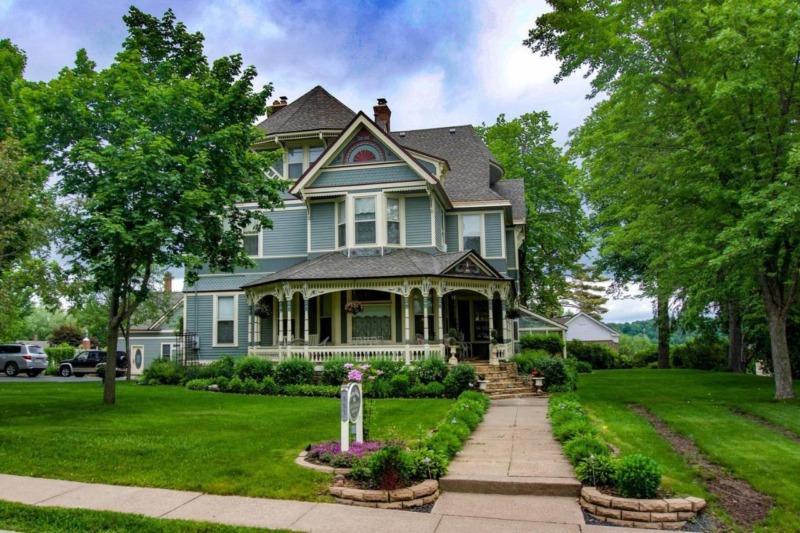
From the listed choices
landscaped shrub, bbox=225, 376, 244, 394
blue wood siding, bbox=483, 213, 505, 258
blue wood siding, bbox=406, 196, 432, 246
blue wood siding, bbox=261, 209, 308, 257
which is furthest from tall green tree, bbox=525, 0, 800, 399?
landscaped shrub, bbox=225, 376, 244, 394

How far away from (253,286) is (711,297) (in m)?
15.4

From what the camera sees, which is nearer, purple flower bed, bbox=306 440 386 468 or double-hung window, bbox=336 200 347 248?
purple flower bed, bbox=306 440 386 468

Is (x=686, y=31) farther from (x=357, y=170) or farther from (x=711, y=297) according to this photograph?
(x=357, y=170)

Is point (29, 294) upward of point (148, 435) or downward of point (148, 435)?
upward

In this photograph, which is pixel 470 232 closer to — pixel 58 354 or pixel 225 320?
pixel 225 320

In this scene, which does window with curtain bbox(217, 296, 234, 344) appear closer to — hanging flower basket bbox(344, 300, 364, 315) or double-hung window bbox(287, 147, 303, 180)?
double-hung window bbox(287, 147, 303, 180)

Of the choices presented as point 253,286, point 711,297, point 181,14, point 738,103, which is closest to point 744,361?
point 711,297

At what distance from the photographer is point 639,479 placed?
611 centimetres

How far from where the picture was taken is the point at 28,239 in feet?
36.8

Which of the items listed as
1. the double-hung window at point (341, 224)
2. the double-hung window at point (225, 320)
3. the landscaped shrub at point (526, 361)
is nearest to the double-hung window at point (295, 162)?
the double-hung window at point (341, 224)

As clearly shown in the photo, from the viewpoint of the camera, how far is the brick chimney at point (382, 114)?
86.1 feet

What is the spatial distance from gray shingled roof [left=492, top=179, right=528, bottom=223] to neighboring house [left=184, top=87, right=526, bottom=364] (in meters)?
0.12

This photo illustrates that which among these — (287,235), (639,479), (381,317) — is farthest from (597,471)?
(287,235)

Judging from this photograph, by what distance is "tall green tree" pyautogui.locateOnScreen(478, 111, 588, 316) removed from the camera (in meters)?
31.4
